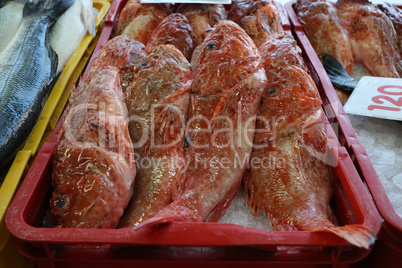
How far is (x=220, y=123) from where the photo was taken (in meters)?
1.77

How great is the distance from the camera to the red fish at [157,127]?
5.28 ft

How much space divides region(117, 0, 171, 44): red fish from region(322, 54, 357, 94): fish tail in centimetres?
139

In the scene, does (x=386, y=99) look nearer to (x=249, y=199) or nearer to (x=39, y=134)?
(x=249, y=199)

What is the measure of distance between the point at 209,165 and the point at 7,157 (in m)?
1.06

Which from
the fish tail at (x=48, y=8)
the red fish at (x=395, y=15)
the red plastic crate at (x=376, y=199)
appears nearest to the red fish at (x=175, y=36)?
the fish tail at (x=48, y=8)

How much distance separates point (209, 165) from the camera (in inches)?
67.4

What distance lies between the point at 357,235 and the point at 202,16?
2.14 metres

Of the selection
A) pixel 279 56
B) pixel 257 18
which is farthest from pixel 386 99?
pixel 257 18

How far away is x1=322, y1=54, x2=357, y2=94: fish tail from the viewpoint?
7.84 feet

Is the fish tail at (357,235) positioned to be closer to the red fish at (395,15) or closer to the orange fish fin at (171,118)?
the orange fish fin at (171,118)

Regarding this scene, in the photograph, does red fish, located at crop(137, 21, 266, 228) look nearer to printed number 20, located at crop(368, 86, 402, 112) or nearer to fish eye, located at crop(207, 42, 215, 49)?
fish eye, located at crop(207, 42, 215, 49)

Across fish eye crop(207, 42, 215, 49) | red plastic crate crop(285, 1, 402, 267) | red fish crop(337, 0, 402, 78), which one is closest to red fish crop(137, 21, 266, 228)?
fish eye crop(207, 42, 215, 49)

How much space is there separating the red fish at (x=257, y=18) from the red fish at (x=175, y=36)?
0.49m

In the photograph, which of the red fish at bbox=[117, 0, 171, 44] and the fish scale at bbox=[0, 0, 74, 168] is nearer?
the fish scale at bbox=[0, 0, 74, 168]
